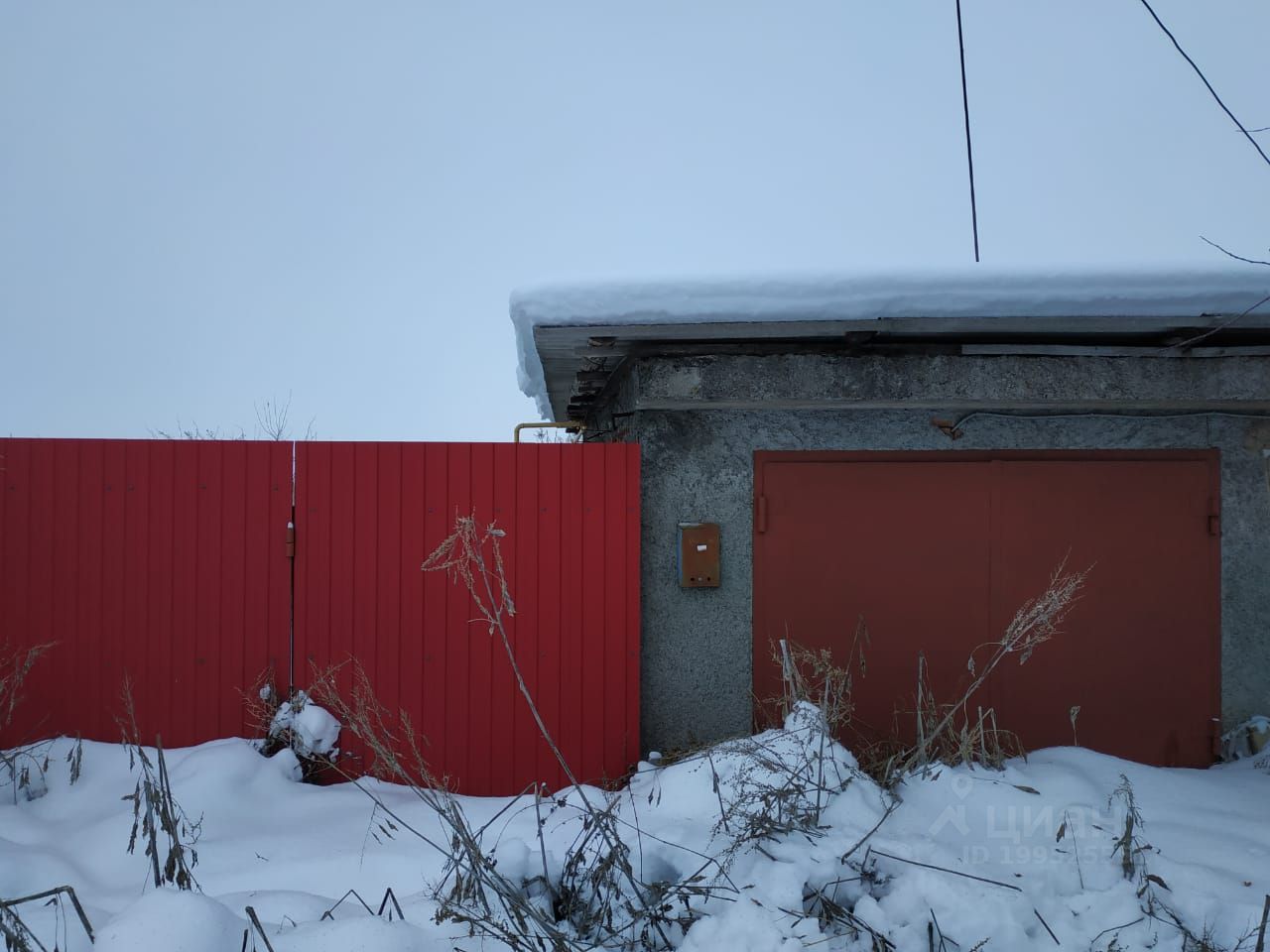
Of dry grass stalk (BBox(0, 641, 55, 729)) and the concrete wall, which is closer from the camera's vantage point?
dry grass stalk (BBox(0, 641, 55, 729))

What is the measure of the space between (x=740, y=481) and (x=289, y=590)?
2644 mm

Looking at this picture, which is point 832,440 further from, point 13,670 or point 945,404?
point 13,670

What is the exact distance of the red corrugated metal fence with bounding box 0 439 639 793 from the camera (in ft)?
12.7

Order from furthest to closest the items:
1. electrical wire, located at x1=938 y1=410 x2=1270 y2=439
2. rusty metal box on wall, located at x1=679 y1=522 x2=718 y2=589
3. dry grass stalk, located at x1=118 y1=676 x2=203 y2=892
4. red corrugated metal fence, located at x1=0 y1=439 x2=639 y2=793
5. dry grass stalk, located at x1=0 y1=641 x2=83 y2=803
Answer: electrical wire, located at x1=938 y1=410 x2=1270 y2=439 → rusty metal box on wall, located at x1=679 y1=522 x2=718 y2=589 → red corrugated metal fence, located at x1=0 y1=439 x2=639 y2=793 → dry grass stalk, located at x1=0 y1=641 x2=83 y2=803 → dry grass stalk, located at x1=118 y1=676 x2=203 y2=892

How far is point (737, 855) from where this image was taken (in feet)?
8.89

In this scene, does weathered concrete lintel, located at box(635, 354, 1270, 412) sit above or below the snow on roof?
below

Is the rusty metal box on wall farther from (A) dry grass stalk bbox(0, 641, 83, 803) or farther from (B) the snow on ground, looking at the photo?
(A) dry grass stalk bbox(0, 641, 83, 803)

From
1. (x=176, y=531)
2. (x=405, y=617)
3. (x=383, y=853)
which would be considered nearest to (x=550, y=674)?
(x=405, y=617)

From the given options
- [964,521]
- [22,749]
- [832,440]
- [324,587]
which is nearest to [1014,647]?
[964,521]

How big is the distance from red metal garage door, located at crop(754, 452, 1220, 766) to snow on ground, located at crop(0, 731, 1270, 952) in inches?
16.9

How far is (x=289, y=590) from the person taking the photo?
390cm

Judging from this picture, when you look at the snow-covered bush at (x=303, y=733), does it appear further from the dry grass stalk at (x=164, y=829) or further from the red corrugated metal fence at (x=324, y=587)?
the dry grass stalk at (x=164, y=829)

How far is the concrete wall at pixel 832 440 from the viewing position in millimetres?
4098

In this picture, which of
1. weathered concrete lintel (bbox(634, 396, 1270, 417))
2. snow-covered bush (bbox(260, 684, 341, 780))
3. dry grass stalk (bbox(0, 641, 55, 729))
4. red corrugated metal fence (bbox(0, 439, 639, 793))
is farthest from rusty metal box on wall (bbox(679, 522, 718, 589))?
dry grass stalk (bbox(0, 641, 55, 729))
